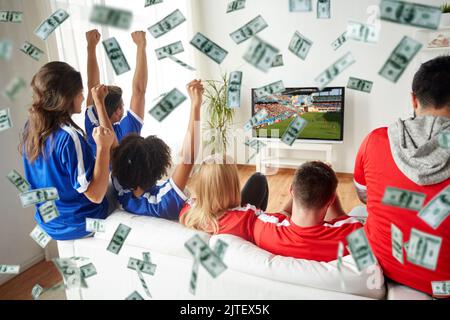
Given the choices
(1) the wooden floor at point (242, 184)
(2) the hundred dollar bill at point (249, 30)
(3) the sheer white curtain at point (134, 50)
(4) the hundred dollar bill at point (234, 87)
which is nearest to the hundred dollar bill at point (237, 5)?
(2) the hundred dollar bill at point (249, 30)

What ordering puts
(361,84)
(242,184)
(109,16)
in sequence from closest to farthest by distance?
(109,16) < (361,84) < (242,184)

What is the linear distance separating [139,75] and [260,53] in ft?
3.37

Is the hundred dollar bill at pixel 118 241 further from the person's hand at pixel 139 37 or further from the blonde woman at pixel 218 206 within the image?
the person's hand at pixel 139 37

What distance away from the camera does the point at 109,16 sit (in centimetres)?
54

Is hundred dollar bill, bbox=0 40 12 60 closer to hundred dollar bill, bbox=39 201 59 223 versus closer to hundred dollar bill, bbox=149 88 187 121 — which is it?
hundred dollar bill, bbox=149 88 187 121

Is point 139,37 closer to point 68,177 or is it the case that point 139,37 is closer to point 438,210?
point 68,177

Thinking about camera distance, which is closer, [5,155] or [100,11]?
[100,11]

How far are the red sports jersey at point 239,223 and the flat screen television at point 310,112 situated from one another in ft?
8.48

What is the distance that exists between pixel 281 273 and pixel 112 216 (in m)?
0.75

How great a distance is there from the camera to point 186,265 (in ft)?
3.92

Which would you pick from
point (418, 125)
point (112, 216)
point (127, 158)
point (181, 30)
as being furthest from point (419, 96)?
point (181, 30)

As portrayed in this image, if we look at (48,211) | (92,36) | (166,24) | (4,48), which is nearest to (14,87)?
(4,48)

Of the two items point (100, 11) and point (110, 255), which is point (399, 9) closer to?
point (100, 11)

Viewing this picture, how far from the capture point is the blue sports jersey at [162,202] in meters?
1.41
